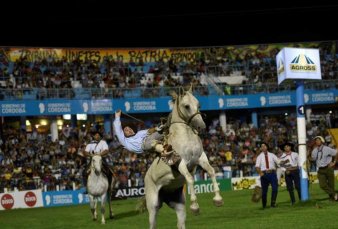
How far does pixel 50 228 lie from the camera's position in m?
20.1

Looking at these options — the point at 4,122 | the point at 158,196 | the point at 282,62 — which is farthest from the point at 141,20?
the point at 158,196

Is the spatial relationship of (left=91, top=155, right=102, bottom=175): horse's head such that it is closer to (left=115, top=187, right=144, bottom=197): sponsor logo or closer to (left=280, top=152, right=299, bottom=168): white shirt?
(left=280, top=152, right=299, bottom=168): white shirt

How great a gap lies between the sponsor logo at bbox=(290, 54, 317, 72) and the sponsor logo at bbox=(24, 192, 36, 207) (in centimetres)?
1623

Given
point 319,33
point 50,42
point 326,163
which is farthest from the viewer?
point 319,33

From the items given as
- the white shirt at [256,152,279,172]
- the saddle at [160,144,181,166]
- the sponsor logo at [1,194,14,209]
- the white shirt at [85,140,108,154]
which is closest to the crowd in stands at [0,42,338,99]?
the sponsor logo at [1,194,14,209]

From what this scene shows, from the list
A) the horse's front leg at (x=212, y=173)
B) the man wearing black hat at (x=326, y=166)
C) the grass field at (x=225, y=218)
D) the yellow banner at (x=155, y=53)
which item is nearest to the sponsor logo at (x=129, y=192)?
the grass field at (x=225, y=218)

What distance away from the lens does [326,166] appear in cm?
2214

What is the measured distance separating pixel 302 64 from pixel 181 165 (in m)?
12.4

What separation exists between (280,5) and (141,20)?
11788 mm

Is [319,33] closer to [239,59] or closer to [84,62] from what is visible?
[239,59]

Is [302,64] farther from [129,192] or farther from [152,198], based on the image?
[129,192]

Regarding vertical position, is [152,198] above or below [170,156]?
below

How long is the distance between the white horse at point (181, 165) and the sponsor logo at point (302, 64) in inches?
434

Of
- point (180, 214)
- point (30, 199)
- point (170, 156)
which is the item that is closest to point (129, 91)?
point (30, 199)
